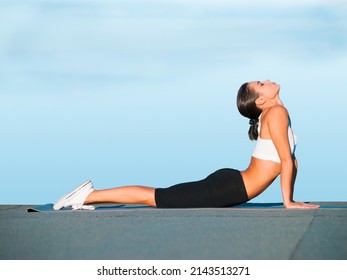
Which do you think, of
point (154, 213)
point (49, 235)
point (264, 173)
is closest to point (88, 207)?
point (154, 213)

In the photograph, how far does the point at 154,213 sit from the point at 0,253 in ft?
6.66

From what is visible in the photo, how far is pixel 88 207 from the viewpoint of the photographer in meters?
6.09

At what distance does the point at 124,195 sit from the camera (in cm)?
591

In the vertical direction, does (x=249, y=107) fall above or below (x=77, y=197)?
above

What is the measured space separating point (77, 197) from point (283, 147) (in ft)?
5.50

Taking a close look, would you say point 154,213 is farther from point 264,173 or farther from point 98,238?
point 98,238

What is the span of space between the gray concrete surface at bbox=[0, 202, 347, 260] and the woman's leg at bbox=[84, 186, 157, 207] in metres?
0.41

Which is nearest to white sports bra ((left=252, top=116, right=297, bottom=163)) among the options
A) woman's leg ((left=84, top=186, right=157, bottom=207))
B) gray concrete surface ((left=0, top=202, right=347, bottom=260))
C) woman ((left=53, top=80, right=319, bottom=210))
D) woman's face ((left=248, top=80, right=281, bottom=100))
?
woman ((left=53, top=80, right=319, bottom=210))

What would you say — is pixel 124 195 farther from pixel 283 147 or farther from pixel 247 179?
pixel 283 147

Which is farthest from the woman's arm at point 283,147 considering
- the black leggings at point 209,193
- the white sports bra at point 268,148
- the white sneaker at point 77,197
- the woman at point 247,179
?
the white sneaker at point 77,197

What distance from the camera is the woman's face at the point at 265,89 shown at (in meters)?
5.84

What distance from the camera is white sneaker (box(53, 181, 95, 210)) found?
19.7 feet

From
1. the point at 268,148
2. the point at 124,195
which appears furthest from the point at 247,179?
the point at 124,195

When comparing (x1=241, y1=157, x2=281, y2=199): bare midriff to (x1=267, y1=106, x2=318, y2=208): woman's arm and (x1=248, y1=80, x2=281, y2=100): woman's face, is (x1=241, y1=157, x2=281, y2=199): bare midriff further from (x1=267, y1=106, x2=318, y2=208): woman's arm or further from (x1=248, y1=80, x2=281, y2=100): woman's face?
(x1=248, y1=80, x2=281, y2=100): woman's face
